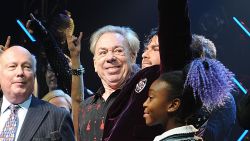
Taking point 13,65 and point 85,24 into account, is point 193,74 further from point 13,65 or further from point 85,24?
point 85,24

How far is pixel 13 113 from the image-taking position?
9.20 ft

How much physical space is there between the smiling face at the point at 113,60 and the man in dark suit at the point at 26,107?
29 centimetres

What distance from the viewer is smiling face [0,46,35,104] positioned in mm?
2789

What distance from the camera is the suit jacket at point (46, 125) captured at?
2.70 m

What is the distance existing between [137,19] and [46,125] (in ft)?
9.44

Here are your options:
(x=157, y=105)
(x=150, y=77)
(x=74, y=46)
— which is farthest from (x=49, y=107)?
(x=157, y=105)

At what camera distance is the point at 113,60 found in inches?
109

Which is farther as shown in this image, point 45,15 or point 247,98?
point 45,15

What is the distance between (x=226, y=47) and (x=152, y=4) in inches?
34.9

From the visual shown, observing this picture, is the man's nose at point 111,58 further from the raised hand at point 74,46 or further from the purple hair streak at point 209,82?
the purple hair streak at point 209,82

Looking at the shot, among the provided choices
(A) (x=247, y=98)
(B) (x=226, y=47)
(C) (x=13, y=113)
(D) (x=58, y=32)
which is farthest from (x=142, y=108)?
(B) (x=226, y=47)

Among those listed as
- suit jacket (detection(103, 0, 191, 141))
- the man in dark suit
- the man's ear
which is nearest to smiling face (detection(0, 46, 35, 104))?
the man in dark suit

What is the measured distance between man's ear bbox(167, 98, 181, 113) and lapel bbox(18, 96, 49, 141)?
0.96m

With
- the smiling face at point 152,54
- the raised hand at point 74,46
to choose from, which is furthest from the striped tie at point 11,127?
the smiling face at point 152,54
